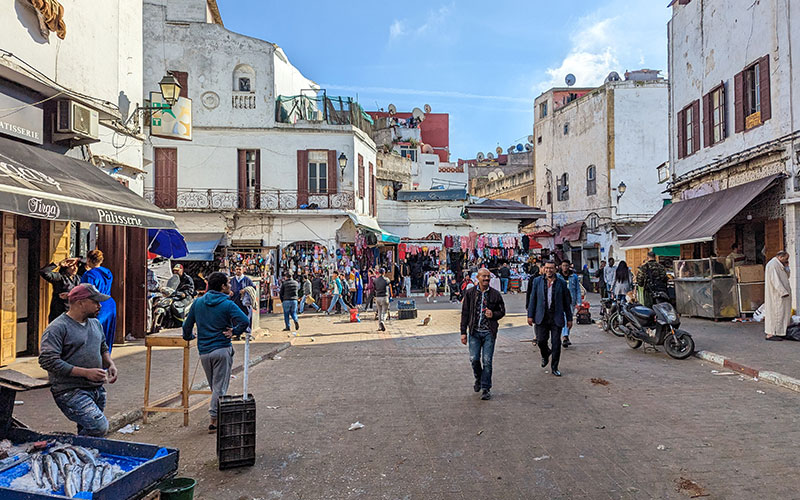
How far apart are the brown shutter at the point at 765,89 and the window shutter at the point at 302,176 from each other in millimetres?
16535

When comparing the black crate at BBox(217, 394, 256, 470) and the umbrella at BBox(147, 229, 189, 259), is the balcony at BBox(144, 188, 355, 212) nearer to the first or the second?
the umbrella at BBox(147, 229, 189, 259)

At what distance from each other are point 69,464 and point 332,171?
21050 mm

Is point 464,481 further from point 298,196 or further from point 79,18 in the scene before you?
point 298,196

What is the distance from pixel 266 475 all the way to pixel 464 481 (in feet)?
5.63

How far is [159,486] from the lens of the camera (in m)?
3.73

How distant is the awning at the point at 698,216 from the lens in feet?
43.9

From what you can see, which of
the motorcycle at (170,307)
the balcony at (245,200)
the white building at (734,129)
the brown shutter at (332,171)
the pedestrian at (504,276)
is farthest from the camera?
the pedestrian at (504,276)

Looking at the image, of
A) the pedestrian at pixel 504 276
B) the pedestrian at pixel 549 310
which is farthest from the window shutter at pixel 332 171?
the pedestrian at pixel 549 310

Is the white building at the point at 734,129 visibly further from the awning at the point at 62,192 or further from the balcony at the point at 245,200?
the awning at the point at 62,192

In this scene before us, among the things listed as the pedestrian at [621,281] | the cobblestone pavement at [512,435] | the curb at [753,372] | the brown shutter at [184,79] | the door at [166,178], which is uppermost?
the brown shutter at [184,79]

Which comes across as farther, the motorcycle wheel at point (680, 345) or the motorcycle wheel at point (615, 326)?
the motorcycle wheel at point (615, 326)

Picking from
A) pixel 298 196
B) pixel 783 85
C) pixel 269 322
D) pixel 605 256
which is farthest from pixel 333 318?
pixel 605 256

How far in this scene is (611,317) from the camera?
13.2 meters

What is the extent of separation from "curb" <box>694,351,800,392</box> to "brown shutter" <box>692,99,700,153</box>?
32.3 ft
